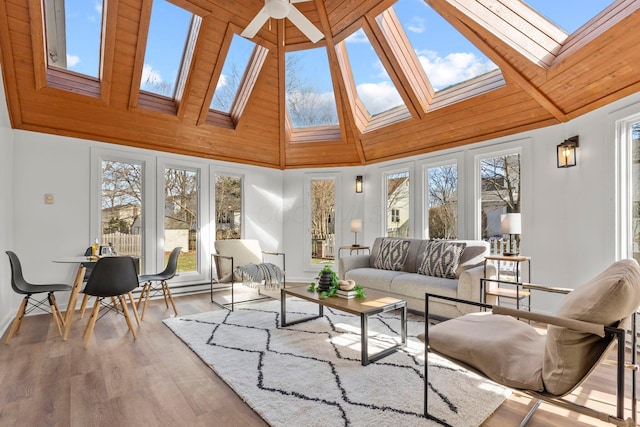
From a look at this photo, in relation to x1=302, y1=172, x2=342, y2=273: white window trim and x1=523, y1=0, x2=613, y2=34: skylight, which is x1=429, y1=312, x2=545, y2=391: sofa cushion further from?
x1=302, y1=172, x2=342, y2=273: white window trim

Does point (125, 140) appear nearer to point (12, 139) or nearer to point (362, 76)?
point (12, 139)

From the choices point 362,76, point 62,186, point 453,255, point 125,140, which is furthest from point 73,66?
point 453,255

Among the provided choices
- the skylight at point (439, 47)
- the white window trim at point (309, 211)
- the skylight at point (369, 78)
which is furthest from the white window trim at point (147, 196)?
the skylight at point (439, 47)

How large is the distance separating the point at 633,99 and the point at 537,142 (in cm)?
110

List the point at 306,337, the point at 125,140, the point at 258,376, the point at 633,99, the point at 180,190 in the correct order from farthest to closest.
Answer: the point at 180,190 → the point at 125,140 → the point at 306,337 → the point at 633,99 → the point at 258,376

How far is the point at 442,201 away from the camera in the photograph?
5355 mm

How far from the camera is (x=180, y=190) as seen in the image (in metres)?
5.62

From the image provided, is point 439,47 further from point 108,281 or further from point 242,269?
point 108,281

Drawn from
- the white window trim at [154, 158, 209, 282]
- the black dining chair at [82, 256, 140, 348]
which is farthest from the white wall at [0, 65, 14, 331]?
the white window trim at [154, 158, 209, 282]

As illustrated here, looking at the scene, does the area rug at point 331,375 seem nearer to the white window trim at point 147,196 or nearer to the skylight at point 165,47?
the white window trim at point 147,196

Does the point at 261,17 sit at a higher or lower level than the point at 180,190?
higher

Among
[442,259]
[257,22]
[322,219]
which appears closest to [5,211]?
[257,22]

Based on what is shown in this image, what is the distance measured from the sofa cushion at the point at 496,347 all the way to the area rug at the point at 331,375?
0.48 m

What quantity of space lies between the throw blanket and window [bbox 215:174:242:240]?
1695mm
